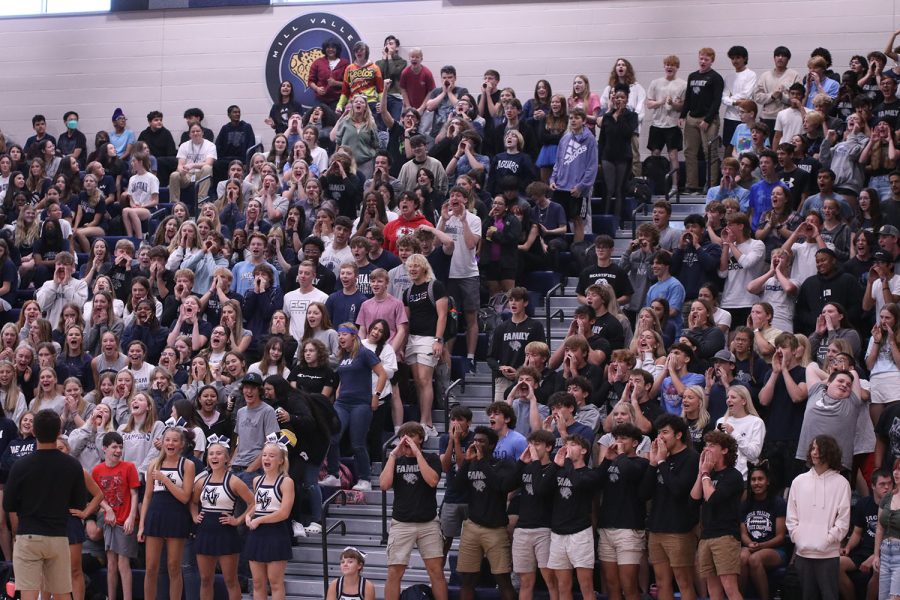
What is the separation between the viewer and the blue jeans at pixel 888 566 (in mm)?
10625

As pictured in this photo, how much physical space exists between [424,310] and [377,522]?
2152 mm

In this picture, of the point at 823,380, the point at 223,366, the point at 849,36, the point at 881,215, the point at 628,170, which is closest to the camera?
the point at 823,380

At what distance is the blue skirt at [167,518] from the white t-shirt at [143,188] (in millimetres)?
7501

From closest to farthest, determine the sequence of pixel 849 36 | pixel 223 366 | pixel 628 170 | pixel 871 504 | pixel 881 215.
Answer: pixel 871 504, pixel 223 366, pixel 881 215, pixel 628 170, pixel 849 36

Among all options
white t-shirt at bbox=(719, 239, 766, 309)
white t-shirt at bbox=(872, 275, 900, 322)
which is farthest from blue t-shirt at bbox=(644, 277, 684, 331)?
white t-shirt at bbox=(872, 275, 900, 322)

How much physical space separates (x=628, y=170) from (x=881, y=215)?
3488 mm

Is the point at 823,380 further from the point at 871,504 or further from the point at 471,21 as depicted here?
the point at 471,21

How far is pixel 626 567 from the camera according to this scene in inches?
456

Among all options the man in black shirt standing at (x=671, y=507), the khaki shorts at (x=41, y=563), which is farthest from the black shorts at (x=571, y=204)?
the khaki shorts at (x=41, y=563)

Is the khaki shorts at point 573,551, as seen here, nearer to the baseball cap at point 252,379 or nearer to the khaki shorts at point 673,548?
the khaki shorts at point 673,548

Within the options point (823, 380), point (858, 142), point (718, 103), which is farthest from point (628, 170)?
point (823, 380)

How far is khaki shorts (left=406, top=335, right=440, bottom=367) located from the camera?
13867 mm

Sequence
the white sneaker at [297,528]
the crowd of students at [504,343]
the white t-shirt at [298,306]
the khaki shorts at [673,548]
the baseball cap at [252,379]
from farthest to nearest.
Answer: the white t-shirt at [298,306] < the white sneaker at [297,528] < the baseball cap at [252,379] < the crowd of students at [504,343] < the khaki shorts at [673,548]

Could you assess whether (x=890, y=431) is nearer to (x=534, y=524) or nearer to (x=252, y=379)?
(x=534, y=524)
